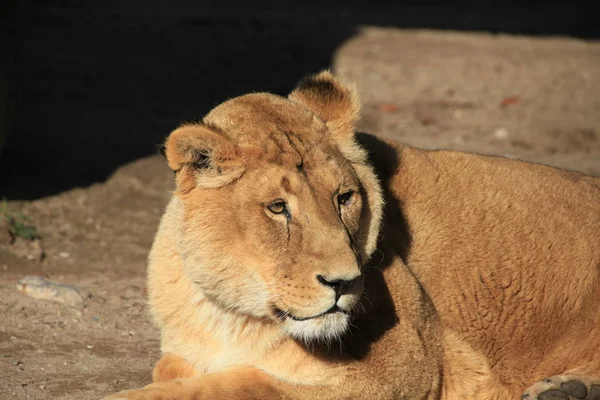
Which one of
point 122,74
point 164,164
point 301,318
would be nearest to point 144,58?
point 122,74

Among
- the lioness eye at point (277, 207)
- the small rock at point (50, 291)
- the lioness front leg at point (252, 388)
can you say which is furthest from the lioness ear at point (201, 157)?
the small rock at point (50, 291)

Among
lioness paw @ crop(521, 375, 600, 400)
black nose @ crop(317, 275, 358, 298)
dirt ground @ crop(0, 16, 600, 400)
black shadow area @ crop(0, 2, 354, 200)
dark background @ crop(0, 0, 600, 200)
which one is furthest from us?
black shadow area @ crop(0, 2, 354, 200)

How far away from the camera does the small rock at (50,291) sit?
615cm

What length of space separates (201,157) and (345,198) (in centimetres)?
62

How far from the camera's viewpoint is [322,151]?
4035mm

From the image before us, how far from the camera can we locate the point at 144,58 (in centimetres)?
1188

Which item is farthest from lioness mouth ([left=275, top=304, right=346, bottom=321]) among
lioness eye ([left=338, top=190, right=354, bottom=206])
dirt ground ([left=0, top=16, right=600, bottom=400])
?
dirt ground ([left=0, top=16, right=600, bottom=400])

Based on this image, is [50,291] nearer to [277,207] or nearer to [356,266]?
[277,207]

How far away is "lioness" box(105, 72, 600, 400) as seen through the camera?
3844 millimetres

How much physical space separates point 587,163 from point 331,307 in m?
6.67

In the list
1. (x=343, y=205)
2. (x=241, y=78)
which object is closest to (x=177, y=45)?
(x=241, y=78)

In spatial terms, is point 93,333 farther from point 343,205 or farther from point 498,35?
point 498,35

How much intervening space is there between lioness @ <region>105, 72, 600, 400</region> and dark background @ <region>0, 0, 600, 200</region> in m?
4.20

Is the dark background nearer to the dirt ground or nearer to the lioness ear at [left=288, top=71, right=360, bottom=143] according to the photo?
the dirt ground
